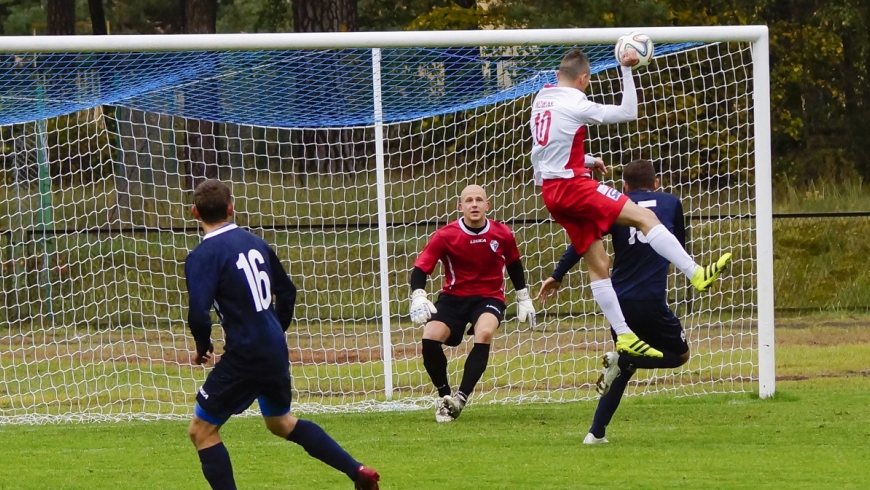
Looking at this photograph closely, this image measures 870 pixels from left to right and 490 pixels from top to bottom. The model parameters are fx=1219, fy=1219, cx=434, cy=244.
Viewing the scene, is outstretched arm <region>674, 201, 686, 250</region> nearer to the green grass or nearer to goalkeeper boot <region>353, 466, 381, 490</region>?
the green grass

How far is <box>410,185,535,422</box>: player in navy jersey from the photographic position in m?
9.57

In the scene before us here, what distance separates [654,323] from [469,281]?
2.02 metres

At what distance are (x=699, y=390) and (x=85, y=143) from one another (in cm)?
986

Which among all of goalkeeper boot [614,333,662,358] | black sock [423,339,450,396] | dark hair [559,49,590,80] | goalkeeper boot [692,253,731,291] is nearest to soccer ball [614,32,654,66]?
dark hair [559,49,590,80]

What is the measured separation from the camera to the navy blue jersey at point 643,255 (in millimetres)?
8102

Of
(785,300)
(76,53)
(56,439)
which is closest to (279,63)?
(76,53)

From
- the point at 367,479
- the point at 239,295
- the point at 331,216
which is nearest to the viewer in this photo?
the point at 239,295

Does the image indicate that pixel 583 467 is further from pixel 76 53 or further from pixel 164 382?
pixel 164 382

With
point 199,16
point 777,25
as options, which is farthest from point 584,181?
point 777,25

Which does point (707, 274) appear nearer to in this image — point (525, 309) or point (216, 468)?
point (525, 309)

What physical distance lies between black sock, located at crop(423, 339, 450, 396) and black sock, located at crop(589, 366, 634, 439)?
1.87 m

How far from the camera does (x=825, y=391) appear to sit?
10961 mm

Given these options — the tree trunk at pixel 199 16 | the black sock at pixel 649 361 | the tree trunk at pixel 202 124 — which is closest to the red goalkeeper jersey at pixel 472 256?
the black sock at pixel 649 361

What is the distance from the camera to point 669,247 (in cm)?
757
